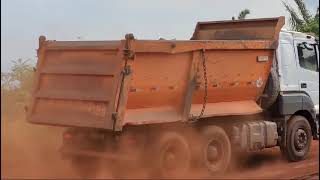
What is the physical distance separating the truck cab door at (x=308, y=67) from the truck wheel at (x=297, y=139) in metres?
0.51

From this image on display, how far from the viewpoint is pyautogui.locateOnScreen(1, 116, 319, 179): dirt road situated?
687cm

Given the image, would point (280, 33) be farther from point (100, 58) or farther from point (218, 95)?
point (100, 58)

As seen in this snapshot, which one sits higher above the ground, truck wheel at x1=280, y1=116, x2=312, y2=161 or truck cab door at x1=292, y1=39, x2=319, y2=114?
truck cab door at x1=292, y1=39, x2=319, y2=114

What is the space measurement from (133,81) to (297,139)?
4263 mm

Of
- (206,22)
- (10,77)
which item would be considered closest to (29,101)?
(10,77)

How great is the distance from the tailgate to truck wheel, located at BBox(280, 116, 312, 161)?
424 cm

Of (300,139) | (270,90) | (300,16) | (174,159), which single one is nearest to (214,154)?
(174,159)

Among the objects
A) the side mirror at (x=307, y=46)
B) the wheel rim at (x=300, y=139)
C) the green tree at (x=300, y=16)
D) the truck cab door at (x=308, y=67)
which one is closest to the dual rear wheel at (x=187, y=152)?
the wheel rim at (x=300, y=139)

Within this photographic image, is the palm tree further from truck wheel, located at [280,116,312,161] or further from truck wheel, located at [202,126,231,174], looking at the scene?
truck wheel, located at [202,126,231,174]

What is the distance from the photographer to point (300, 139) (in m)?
10.8

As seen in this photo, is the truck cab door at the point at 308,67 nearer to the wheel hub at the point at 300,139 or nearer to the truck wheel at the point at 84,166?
the wheel hub at the point at 300,139

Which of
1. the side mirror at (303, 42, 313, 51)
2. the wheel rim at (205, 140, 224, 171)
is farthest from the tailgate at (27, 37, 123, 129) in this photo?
the side mirror at (303, 42, 313, 51)

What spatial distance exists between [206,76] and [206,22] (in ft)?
9.01

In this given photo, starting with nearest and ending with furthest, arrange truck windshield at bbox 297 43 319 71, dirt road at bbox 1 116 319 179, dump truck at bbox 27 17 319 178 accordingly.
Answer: dirt road at bbox 1 116 319 179 → dump truck at bbox 27 17 319 178 → truck windshield at bbox 297 43 319 71
